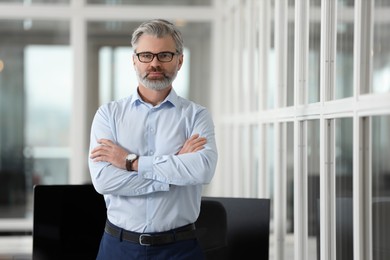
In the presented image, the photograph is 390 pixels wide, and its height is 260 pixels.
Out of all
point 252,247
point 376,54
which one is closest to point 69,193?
point 252,247

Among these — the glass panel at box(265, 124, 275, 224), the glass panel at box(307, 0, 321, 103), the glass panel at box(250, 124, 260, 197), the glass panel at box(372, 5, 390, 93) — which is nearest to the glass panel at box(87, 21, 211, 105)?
the glass panel at box(250, 124, 260, 197)

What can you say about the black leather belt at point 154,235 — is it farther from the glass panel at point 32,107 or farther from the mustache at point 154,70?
the glass panel at point 32,107

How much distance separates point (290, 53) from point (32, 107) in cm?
408

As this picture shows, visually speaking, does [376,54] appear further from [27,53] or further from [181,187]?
[27,53]

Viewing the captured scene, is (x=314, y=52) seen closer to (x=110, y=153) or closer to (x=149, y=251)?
(x=110, y=153)

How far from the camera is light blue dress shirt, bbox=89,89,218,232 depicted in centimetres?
280

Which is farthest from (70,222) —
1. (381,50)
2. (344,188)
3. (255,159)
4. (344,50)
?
(255,159)

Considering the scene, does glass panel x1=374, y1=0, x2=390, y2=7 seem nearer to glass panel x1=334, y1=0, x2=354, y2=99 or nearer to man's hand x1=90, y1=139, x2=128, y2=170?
glass panel x1=334, y1=0, x2=354, y2=99

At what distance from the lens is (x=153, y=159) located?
9.32ft

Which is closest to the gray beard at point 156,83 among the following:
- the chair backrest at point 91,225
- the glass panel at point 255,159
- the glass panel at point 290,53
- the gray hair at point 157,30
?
the gray hair at point 157,30

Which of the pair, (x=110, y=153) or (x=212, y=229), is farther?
(x=212, y=229)

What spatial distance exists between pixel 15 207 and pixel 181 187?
4.98 meters

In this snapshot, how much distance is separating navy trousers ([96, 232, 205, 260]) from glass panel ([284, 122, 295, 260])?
1318mm

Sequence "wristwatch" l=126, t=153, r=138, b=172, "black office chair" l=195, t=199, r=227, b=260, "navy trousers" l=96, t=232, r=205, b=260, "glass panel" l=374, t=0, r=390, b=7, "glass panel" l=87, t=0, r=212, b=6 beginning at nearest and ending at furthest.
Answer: "glass panel" l=374, t=0, r=390, b=7 → "navy trousers" l=96, t=232, r=205, b=260 → "wristwatch" l=126, t=153, r=138, b=172 → "black office chair" l=195, t=199, r=227, b=260 → "glass panel" l=87, t=0, r=212, b=6
